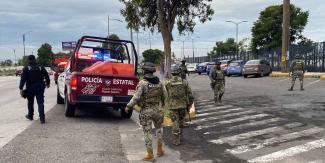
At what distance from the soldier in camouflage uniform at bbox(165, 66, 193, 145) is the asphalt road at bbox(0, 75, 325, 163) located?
0.47 meters

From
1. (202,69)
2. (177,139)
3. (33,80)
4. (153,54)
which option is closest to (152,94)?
(177,139)

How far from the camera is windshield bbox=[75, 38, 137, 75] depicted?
14344mm

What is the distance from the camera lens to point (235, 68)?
1768 inches

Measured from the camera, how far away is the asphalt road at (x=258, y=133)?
29.1ft

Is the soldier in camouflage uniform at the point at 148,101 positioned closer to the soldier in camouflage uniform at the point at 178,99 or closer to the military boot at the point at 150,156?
the military boot at the point at 150,156

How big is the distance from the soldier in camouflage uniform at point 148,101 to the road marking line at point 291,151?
179 centimetres

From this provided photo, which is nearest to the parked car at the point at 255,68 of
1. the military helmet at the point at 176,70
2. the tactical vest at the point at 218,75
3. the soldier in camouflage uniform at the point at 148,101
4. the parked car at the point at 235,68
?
the parked car at the point at 235,68

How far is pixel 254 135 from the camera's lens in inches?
429

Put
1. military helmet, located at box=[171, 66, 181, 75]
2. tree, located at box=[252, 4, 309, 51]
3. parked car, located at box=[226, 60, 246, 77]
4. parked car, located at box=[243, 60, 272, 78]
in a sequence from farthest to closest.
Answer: tree, located at box=[252, 4, 309, 51] → parked car, located at box=[226, 60, 246, 77] → parked car, located at box=[243, 60, 272, 78] → military helmet, located at box=[171, 66, 181, 75]

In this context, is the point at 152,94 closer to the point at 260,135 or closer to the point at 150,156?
the point at 150,156

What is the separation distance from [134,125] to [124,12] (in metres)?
13.4

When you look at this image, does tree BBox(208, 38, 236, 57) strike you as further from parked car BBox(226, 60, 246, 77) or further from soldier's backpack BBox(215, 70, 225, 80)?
soldier's backpack BBox(215, 70, 225, 80)

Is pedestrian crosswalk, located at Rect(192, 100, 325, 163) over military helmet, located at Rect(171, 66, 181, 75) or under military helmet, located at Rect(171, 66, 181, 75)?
under

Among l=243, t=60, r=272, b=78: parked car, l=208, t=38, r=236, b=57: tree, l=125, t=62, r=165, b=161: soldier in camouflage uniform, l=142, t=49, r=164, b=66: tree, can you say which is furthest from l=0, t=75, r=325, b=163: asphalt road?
l=208, t=38, r=236, b=57: tree
